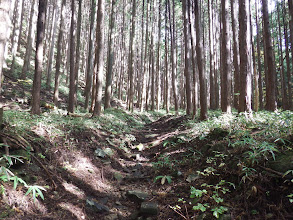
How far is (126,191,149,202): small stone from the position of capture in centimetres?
382

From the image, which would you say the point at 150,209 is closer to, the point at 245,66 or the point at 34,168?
the point at 34,168

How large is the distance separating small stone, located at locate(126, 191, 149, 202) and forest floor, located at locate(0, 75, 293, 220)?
0.02 m

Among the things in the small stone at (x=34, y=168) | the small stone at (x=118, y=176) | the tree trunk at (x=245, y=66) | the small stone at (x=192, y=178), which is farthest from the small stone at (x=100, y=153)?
the tree trunk at (x=245, y=66)

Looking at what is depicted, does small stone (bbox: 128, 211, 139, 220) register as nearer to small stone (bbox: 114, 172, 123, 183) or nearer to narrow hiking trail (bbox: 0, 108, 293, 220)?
narrow hiking trail (bbox: 0, 108, 293, 220)

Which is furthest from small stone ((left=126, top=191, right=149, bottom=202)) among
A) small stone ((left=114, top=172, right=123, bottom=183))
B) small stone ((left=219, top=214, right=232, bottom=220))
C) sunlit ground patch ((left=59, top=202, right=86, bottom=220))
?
small stone ((left=219, top=214, right=232, bottom=220))

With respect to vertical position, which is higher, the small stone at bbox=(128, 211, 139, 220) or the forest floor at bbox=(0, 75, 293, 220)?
the forest floor at bbox=(0, 75, 293, 220)

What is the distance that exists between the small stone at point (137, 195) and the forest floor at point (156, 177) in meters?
0.02

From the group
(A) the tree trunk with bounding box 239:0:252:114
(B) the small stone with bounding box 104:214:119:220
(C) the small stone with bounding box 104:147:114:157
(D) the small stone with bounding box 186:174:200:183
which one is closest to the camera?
(B) the small stone with bounding box 104:214:119:220

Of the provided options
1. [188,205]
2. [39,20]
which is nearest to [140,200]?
[188,205]

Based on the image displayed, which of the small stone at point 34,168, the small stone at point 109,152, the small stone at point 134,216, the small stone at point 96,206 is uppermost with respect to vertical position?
the small stone at point 34,168

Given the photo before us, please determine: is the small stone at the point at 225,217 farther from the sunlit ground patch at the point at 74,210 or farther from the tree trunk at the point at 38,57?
the tree trunk at the point at 38,57

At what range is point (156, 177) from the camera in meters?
4.33

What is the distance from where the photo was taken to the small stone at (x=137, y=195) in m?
3.82

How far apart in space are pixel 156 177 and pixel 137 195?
0.64 meters
